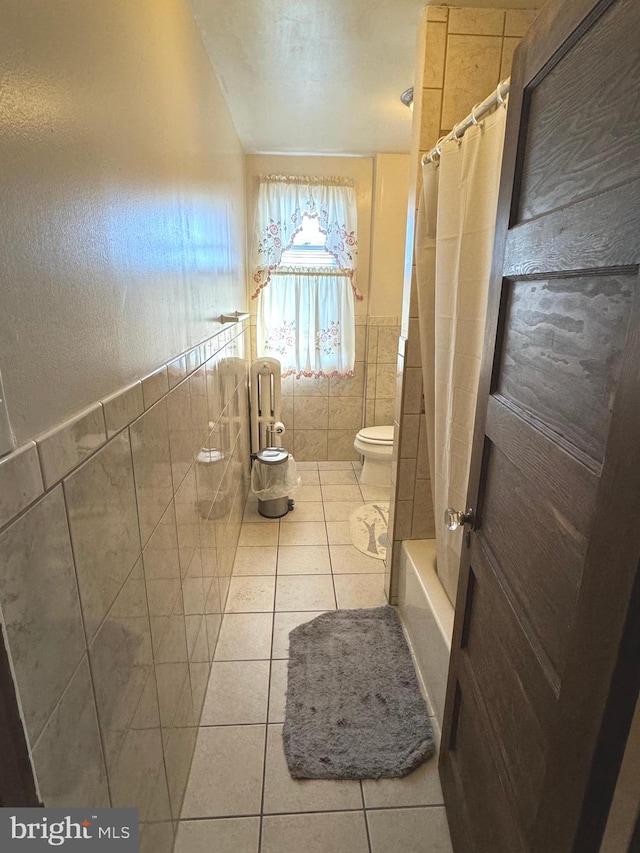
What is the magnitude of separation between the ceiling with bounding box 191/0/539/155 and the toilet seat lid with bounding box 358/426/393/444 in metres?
1.95

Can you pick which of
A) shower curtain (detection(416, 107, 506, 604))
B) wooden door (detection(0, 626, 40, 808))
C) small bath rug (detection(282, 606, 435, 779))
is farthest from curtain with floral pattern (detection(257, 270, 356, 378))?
wooden door (detection(0, 626, 40, 808))

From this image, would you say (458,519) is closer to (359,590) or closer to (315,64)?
(359,590)

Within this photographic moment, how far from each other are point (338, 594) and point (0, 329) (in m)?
1.98

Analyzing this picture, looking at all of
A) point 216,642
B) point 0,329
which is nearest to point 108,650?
point 0,329

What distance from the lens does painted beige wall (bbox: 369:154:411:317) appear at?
3193 mm

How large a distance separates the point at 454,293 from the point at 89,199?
1.07m

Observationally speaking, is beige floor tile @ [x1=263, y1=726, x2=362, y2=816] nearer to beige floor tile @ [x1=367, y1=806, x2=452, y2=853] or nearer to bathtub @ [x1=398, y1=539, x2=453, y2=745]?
beige floor tile @ [x1=367, y1=806, x2=452, y2=853]

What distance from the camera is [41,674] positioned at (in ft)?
1.98

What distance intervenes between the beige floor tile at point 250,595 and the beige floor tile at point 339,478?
124cm

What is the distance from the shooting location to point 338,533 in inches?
109

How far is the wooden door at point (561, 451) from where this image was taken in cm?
56

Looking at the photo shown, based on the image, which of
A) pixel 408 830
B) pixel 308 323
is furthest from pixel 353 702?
pixel 308 323

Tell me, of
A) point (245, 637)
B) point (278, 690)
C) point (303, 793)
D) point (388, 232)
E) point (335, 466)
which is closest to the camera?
point (303, 793)

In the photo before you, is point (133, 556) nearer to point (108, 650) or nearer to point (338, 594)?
point (108, 650)
